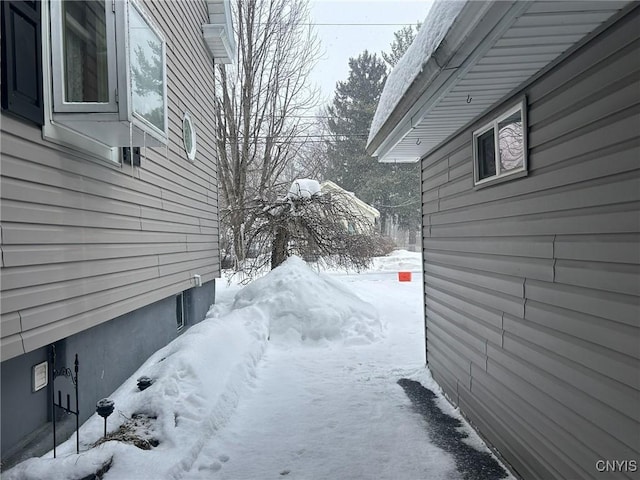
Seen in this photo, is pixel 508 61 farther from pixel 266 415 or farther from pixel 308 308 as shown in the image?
pixel 308 308

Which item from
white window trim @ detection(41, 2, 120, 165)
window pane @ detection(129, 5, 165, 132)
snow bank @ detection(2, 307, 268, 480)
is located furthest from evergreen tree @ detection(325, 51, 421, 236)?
white window trim @ detection(41, 2, 120, 165)

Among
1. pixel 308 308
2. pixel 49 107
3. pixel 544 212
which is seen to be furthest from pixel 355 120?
pixel 544 212

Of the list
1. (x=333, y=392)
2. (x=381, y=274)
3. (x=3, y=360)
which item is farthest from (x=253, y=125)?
(x=3, y=360)

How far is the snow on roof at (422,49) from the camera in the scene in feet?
8.01

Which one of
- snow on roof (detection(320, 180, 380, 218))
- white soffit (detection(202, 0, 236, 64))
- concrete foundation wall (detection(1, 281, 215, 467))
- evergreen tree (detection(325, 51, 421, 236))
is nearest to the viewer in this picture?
concrete foundation wall (detection(1, 281, 215, 467))

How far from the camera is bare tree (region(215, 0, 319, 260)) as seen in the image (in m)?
18.6

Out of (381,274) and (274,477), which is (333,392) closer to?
(274,477)

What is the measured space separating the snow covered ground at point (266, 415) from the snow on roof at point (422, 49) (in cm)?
275

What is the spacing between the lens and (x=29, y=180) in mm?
2992

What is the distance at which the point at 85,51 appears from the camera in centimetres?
343

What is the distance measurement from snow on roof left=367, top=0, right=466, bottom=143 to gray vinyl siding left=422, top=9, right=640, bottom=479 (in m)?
0.72

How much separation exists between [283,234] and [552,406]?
10188mm

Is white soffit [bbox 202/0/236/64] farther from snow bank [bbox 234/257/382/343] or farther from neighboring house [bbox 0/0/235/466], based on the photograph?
snow bank [bbox 234/257/382/343]

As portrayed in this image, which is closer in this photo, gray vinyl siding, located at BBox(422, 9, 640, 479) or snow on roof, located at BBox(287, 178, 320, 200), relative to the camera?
gray vinyl siding, located at BBox(422, 9, 640, 479)
